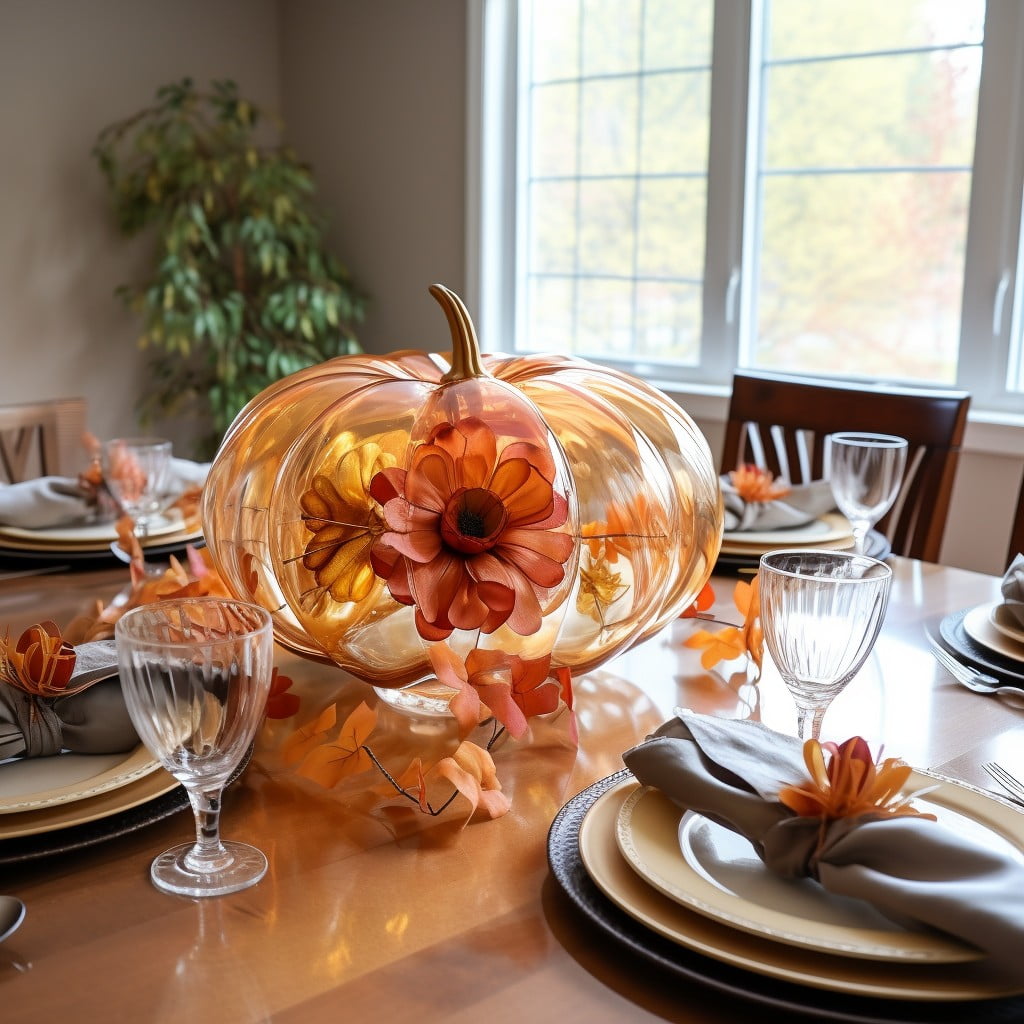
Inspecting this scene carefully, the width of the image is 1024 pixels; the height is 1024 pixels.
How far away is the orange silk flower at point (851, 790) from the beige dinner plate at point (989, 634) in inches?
20.1

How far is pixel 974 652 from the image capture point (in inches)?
43.6

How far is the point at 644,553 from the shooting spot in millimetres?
965

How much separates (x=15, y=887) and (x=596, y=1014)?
0.35m

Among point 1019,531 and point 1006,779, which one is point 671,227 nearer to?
point 1019,531

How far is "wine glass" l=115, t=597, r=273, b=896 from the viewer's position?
61 cm

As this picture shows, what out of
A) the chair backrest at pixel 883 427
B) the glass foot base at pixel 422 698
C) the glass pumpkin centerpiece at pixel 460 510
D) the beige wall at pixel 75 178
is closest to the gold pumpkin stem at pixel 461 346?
the glass pumpkin centerpiece at pixel 460 510

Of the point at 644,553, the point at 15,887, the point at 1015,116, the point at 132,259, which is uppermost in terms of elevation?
the point at 1015,116

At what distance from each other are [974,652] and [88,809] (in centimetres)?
81

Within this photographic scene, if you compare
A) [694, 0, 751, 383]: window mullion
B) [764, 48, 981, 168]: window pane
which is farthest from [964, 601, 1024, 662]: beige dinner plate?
[694, 0, 751, 383]: window mullion

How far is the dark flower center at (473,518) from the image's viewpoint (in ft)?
2.66

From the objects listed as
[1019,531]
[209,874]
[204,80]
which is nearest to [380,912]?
[209,874]

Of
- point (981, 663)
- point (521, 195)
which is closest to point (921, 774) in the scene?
point (981, 663)

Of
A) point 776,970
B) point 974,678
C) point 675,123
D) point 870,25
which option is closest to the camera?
point 776,970

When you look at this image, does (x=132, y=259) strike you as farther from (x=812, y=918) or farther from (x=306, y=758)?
(x=812, y=918)
